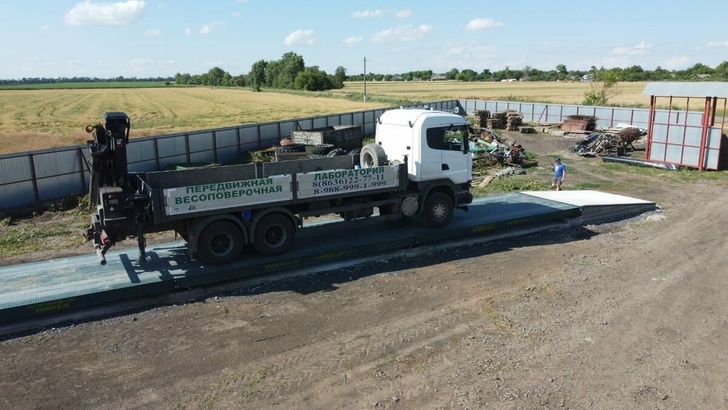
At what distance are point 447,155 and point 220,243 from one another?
598cm

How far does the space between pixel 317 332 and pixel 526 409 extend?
3536 mm

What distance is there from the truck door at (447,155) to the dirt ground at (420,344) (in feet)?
7.55

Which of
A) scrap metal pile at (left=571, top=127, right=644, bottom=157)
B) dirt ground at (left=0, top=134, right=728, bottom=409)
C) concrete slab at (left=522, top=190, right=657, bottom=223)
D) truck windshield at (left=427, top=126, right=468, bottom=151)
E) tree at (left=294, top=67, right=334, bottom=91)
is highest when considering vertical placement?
tree at (left=294, top=67, right=334, bottom=91)

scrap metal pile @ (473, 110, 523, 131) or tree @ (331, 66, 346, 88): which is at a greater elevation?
tree @ (331, 66, 346, 88)

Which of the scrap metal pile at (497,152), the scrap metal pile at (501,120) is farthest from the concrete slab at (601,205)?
the scrap metal pile at (501,120)

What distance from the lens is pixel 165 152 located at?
24844mm

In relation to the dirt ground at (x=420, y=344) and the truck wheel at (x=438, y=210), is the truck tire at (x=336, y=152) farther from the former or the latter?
the dirt ground at (x=420, y=344)

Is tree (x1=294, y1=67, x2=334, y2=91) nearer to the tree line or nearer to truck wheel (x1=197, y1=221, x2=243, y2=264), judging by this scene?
the tree line

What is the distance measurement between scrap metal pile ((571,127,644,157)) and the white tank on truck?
17.6 metres

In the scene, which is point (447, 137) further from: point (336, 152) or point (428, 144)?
point (336, 152)

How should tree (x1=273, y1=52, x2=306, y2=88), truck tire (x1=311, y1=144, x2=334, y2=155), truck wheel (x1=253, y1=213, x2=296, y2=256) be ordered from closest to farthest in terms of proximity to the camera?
truck wheel (x1=253, y1=213, x2=296, y2=256), truck tire (x1=311, y1=144, x2=334, y2=155), tree (x1=273, y1=52, x2=306, y2=88)

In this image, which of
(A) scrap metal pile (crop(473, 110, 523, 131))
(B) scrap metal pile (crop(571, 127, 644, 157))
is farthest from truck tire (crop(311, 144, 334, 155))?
(A) scrap metal pile (crop(473, 110, 523, 131))

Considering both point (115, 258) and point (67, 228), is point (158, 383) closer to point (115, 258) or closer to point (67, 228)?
point (115, 258)

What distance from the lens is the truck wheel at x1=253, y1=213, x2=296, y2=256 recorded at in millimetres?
11469
